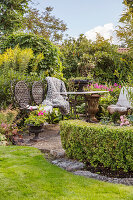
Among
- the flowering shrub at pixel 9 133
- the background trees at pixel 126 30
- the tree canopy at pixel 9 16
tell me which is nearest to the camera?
the flowering shrub at pixel 9 133

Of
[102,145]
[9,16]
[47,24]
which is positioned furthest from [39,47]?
[47,24]

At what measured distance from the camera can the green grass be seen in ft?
7.63

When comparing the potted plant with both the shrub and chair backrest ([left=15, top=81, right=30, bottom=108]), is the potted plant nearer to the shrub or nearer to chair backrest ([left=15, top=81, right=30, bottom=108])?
chair backrest ([left=15, top=81, right=30, bottom=108])

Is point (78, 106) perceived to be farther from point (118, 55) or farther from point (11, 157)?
point (11, 157)

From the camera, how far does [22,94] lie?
238 inches

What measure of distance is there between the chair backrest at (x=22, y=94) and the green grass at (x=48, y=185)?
2.67 m

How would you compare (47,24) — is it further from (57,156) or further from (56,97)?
(57,156)

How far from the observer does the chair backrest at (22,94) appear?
5855mm

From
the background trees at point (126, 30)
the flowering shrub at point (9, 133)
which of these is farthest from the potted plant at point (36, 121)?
→ the background trees at point (126, 30)

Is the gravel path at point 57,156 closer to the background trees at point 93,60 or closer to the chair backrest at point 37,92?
the chair backrest at point 37,92

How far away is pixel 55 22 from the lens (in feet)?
65.6

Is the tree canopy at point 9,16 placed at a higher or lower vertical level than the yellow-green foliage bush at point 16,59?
higher

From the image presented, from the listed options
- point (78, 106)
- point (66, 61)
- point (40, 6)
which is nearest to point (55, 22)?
point (40, 6)

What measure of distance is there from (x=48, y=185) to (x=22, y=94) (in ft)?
12.4
